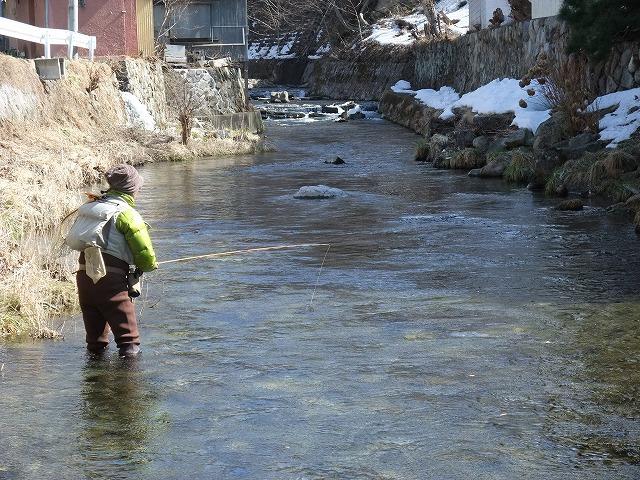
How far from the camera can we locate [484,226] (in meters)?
15.6

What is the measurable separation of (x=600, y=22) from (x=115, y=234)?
15.2 meters

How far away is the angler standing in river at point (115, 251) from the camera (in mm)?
8047

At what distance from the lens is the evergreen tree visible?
20.9 m

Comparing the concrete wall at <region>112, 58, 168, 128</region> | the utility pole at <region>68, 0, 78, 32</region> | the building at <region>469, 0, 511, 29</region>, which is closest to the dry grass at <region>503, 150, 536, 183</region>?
the concrete wall at <region>112, 58, 168, 128</region>

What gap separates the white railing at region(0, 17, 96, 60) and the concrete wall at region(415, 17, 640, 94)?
452 inches

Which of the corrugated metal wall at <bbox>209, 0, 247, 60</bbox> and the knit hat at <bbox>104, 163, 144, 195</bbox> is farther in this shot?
the corrugated metal wall at <bbox>209, 0, 247, 60</bbox>

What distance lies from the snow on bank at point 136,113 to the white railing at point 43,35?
1522 mm

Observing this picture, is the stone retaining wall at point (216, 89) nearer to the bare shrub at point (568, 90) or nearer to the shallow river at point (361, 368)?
the bare shrub at point (568, 90)

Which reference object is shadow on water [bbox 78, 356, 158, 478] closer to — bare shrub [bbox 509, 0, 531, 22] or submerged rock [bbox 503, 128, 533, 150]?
submerged rock [bbox 503, 128, 533, 150]

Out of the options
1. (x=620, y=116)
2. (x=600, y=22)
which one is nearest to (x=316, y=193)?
(x=620, y=116)

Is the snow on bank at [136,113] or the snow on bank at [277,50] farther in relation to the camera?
the snow on bank at [277,50]

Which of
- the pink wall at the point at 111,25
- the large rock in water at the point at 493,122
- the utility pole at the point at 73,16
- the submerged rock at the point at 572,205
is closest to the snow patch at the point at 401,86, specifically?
the pink wall at the point at 111,25

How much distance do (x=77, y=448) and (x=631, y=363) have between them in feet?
13.6

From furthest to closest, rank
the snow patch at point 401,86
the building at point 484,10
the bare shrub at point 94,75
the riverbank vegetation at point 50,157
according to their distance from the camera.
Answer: the snow patch at point 401,86
the building at point 484,10
the bare shrub at point 94,75
the riverbank vegetation at point 50,157
